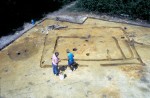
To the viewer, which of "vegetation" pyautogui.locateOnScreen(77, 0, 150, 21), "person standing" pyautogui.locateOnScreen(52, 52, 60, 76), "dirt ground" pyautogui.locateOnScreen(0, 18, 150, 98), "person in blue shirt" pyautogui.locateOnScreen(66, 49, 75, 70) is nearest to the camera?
"dirt ground" pyautogui.locateOnScreen(0, 18, 150, 98)

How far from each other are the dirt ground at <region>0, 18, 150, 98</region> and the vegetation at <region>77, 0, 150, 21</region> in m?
2.36

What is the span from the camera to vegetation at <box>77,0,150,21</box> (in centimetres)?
2256

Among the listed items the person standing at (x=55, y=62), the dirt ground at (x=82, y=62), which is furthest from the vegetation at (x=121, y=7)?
the person standing at (x=55, y=62)

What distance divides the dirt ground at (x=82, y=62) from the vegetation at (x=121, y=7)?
7.75ft

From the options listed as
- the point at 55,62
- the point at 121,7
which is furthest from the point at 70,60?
the point at 121,7

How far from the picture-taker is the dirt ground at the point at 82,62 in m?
13.5

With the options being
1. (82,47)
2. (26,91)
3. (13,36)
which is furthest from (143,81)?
(13,36)

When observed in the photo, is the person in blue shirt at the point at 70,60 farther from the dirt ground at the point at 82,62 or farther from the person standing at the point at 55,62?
the person standing at the point at 55,62

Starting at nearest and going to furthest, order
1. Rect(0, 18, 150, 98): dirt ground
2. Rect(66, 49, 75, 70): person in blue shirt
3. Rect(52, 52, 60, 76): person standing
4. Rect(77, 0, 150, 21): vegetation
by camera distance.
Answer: Rect(0, 18, 150, 98): dirt ground < Rect(52, 52, 60, 76): person standing < Rect(66, 49, 75, 70): person in blue shirt < Rect(77, 0, 150, 21): vegetation

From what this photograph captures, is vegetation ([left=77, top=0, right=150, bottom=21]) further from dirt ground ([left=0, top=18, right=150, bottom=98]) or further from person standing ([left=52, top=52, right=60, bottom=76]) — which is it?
person standing ([left=52, top=52, right=60, bottom=76])

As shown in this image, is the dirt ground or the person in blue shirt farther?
the person in blue shirt

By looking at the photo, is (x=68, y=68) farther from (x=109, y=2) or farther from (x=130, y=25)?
(x=109, y=2)

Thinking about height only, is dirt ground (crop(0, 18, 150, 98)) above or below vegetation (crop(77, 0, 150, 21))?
below

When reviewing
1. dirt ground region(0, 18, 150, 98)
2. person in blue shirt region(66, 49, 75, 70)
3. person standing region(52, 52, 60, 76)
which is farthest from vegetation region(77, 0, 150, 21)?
person standing region(52, 52, 60, 76)
